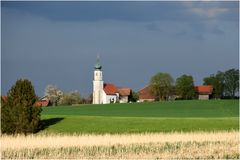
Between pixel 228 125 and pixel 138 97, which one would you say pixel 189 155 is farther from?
pixel 138 97

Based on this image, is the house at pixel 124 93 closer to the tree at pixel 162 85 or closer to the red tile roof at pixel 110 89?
the red tile roof at pixel 110 89

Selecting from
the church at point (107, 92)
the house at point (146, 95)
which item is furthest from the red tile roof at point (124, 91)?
the house at point (146, 95)

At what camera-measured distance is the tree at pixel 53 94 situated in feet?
418

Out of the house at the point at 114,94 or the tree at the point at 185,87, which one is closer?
the tree at the point at 185,87


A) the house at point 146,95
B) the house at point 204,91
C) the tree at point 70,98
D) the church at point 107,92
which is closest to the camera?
the tree at point 70,98

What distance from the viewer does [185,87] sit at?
126 metres

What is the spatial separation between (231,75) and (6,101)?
291 ft

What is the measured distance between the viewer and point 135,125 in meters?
45.2

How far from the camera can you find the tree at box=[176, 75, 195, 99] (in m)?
125

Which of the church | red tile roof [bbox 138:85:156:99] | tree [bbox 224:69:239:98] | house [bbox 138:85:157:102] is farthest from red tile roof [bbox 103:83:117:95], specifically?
tree [bbox 224:69:239:98]

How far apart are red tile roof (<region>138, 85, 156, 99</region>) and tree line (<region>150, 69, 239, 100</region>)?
15.8 feet

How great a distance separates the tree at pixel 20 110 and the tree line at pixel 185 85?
8237 centimetres

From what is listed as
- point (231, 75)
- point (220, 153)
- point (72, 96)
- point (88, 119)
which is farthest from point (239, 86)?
point (220, 153)

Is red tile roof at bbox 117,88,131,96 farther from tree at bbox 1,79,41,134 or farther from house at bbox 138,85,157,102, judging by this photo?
tree at bbox 1,79,41,134
